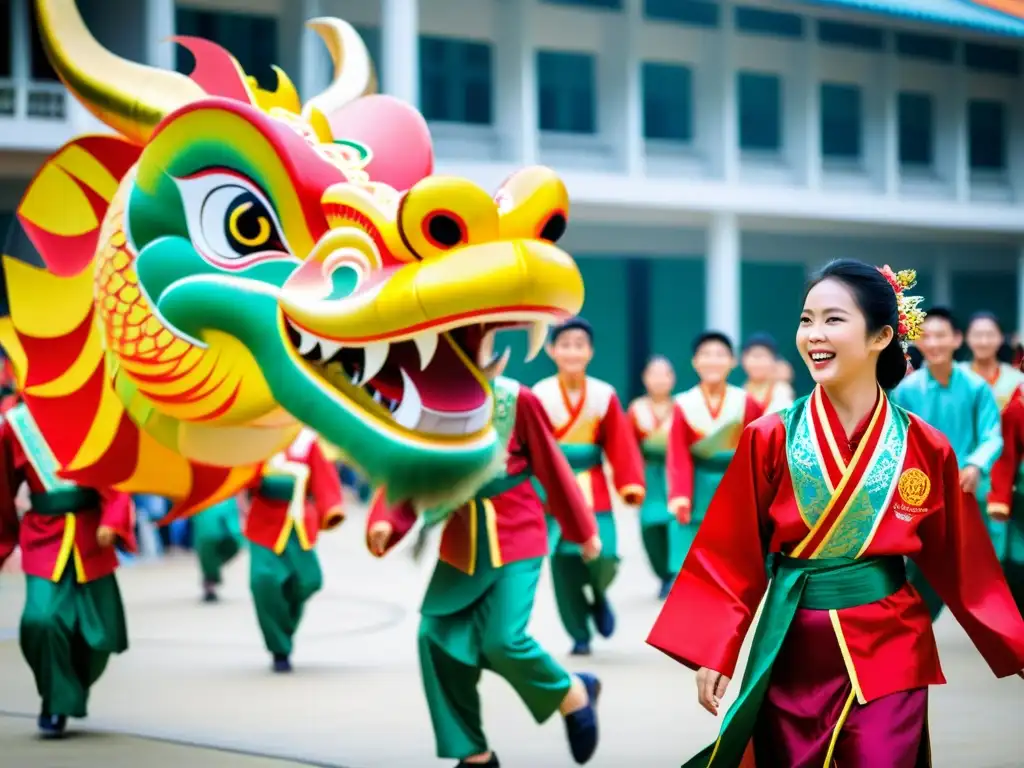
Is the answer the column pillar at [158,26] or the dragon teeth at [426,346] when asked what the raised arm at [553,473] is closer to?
the dragon teeth at [426,346]

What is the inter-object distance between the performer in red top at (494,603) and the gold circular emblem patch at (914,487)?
1872mm

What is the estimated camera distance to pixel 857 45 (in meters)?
23.2

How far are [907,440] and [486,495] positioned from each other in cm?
220

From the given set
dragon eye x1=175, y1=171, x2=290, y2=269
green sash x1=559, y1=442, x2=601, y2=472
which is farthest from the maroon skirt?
green sash x1=559, y1=442, x2=601, y2=472

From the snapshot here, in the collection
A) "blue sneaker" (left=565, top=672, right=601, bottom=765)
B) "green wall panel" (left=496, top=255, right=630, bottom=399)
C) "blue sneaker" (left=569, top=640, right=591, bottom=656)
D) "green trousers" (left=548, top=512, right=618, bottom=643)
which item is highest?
"green wall panel" (left=496, top=255, right=630, bottom=399)

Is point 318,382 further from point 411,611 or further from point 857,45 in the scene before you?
point 857,45

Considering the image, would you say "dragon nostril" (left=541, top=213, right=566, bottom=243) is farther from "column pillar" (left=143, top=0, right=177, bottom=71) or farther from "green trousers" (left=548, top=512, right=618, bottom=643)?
"column pillar" (left=143, top=0, right=177, bottom=71)

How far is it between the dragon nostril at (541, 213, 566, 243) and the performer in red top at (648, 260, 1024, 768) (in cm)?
107

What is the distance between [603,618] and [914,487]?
14.7ft

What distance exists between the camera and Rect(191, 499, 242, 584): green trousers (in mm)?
10125

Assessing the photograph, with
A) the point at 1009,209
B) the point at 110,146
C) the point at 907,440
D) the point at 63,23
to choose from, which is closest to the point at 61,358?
the point at 110,146

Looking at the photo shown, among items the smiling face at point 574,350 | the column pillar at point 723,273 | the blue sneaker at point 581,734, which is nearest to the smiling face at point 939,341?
the smiling face at point 574,350

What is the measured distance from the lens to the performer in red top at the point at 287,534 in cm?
792

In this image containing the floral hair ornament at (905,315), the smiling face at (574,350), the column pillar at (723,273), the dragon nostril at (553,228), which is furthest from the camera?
the column pillar at (723,273)
